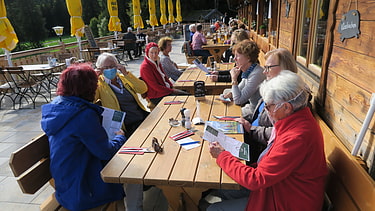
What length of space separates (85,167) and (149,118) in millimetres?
873

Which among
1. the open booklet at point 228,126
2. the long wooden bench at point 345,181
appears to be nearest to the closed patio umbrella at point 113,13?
the open booklet at point 228,126

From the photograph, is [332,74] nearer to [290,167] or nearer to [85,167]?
[290,167]

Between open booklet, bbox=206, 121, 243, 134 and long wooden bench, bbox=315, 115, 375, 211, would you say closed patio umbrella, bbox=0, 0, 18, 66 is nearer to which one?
open booklet, bbox=206, 121, 243, 134

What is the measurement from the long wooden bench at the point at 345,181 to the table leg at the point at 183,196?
0.90m

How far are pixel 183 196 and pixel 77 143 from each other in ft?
2.90

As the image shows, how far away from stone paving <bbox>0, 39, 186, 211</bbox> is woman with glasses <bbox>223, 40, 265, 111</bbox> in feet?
4.31

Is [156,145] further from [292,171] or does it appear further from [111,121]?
[292,171]

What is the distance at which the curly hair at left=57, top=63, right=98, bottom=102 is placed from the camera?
5.77ft

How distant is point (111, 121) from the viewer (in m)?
2.24

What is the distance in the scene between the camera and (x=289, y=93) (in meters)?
1.35

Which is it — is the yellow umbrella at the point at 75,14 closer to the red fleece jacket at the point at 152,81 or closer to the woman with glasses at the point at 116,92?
the red fleece jacket at the point at 152,81

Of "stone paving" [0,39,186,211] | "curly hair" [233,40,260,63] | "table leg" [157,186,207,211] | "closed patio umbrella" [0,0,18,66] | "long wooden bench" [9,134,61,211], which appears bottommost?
"stone paving" [0,39,186,211]

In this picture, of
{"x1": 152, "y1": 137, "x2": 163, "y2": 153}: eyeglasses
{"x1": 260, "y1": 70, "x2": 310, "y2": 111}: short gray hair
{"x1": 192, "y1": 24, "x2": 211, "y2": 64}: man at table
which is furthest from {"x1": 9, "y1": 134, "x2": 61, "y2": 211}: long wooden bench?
{"x1": 192, "y1": 24, "x2": 211, "y2": 64}: man at table

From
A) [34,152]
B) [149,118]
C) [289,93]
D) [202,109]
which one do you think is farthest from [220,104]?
[34,152]
